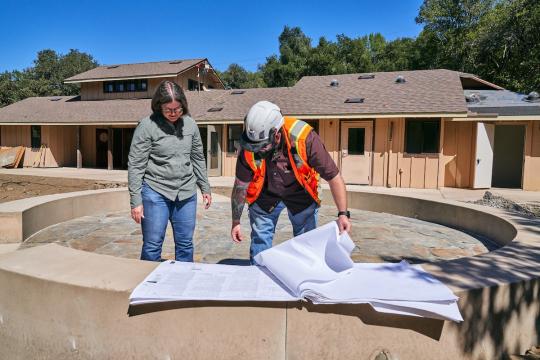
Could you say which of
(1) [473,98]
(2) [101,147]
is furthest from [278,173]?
(2) [101,147]

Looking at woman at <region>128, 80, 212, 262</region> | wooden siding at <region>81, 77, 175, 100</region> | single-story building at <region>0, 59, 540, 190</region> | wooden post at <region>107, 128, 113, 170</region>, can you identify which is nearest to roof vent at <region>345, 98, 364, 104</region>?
single-story building at <region>0, 59, 540, 190</region>

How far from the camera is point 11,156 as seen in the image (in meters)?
22.6

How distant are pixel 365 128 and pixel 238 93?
8377mm

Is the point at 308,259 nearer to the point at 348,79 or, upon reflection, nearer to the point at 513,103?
the point at 513,103

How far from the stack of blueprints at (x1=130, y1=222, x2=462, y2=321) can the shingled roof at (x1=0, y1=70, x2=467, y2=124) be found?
13.1m

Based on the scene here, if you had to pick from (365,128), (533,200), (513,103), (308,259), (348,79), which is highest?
(348,79)

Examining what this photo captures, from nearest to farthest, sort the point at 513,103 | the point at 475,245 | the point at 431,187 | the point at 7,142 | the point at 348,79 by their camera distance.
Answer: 1. the point at 475,245
2. the point at 431,187
3. the point at 513,103
4. the point at 348,79
5. the point at 7,142

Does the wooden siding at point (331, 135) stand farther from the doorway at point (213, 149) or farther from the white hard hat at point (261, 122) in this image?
the white hard hat at point (261, 122)

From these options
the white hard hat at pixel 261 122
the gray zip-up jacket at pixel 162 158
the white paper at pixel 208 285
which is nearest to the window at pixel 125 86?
the gray zip-up jacket at pixel 162 158

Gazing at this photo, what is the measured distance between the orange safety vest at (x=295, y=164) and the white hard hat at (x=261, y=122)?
16cm

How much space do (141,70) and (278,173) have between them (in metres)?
24.5

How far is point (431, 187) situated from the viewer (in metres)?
15.0

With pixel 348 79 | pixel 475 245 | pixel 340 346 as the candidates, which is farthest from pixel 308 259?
pixel 348 79

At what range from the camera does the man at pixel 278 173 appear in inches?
114
